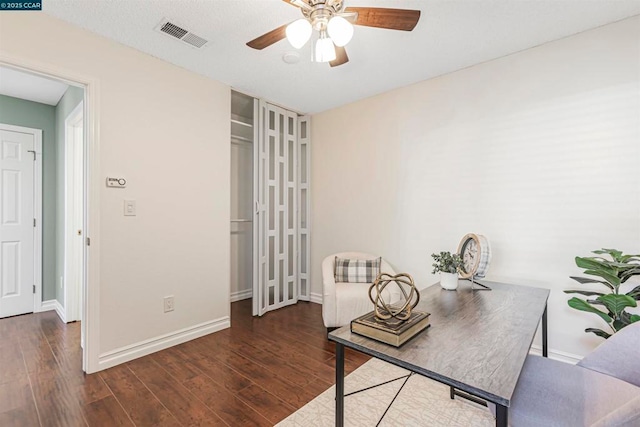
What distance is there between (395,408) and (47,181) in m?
4.52

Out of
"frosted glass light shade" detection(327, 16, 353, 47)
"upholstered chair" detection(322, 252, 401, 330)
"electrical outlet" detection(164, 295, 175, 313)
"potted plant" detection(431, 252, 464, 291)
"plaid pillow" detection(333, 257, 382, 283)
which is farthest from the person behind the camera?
"plaid pillow" detection(333, 257, 382, 283)

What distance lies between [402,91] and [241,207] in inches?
102

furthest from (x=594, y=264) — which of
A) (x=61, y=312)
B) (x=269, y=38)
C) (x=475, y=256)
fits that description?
(x=61, y=312)

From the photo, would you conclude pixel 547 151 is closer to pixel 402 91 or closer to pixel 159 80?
pixel 402 91

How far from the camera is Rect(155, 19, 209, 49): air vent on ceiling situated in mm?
2097

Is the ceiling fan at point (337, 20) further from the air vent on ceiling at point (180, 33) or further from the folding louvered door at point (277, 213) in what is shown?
A: the folding louvered door at point (277, 213)

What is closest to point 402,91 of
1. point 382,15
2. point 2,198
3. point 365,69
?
point 365,69

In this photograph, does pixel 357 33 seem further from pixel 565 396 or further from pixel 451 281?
pixel 565 396

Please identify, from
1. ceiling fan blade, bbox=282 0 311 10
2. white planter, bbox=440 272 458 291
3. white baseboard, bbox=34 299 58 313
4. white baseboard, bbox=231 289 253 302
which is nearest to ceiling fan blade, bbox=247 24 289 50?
ceiling fan blade, bbox=282 0 311 10

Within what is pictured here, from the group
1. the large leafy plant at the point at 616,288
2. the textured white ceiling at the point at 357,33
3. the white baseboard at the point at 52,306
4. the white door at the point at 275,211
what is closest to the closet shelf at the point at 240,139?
the white door at the point at 275,211

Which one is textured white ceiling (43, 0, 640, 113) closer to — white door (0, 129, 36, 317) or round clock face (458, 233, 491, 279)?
round clock face (458, 233, 491, 279)

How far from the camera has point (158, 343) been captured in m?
2.55

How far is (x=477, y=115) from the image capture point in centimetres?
268

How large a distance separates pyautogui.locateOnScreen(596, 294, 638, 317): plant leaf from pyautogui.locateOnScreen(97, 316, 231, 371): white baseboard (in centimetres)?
307
